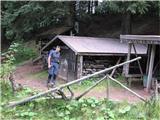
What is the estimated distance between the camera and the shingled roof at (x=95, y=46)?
16.8m

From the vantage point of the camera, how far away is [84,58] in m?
17.5

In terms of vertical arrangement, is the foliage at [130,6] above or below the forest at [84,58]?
above

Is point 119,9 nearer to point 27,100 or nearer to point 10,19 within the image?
point 10,19

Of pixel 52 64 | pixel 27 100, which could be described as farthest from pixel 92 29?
pixel 27 100

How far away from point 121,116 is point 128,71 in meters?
8.52

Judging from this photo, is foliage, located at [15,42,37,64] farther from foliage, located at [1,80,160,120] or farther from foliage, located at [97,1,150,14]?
foliage, located at [1,80,160,120]

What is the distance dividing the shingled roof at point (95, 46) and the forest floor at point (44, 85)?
1951mm

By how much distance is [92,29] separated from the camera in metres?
29.8

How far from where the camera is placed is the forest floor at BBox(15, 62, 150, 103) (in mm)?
12816

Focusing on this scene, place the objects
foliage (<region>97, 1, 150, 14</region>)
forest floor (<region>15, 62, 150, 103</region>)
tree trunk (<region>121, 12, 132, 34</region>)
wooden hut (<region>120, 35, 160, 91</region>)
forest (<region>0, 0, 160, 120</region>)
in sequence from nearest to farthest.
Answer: forest (<region>0, 0, 160, 120</region>)
forest floor (<region>15, 62, 150, 103</region>)
wooden hut (<region>120, 35, 160, 91</region>)
foliage (<region>97, 1, 150, 14</region>)
tree trunk (<region>121, 12, 132, 34</region>)

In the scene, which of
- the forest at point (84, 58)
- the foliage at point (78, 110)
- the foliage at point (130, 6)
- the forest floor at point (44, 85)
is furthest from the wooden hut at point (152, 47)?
the foliage at point (78, 110)

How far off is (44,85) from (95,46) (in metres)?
3.61

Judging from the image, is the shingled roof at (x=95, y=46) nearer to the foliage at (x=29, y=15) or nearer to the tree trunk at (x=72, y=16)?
the foliage at (x=29, y=15)

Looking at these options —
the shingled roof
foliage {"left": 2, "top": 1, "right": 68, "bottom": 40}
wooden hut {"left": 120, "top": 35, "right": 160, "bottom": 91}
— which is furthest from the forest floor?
foliage {"left": 2, "top": 1, "right": 68, "bottom": 40}
